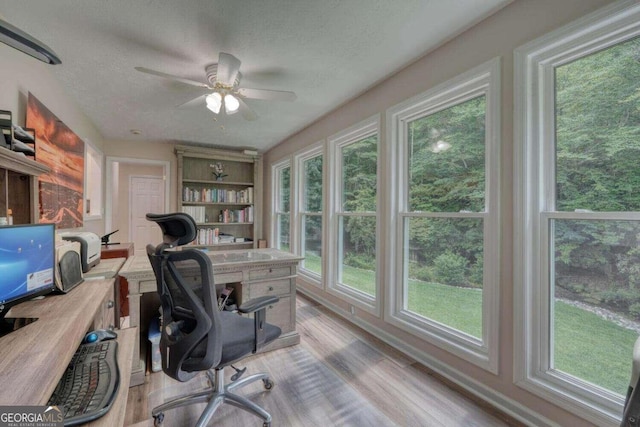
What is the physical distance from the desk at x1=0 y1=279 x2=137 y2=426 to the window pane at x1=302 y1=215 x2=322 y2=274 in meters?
2.61

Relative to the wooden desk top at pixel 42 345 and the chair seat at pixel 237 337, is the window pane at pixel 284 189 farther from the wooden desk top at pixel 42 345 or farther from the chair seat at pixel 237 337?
the wooden desk top at pixel 42 345

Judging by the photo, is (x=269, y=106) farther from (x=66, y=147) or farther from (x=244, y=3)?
(x=66, y=147)

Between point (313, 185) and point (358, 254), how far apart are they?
1346mm

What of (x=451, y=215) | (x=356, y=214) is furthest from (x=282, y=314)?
(x=451, y=215)

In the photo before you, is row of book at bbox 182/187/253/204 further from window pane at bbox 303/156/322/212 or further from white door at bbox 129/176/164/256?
window pane at bbox 303/156/322/212

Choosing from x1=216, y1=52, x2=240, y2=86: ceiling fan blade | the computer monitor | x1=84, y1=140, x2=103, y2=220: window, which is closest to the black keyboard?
the computer monitor

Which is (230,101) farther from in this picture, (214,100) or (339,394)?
(339,394)

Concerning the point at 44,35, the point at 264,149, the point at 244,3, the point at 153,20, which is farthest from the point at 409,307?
the point at 264,149

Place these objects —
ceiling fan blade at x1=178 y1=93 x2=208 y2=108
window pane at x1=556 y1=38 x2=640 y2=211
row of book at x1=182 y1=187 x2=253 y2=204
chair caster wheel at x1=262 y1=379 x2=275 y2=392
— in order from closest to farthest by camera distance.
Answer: window pane at x1=556 y1=38 x2=640 y2=211, chair caster wheel at x1=262 y1=379 x2=275 y2=392, ceiling fan blade at x1=178 y1=93 x2=208 y2=108, row of book at x1=182 y1=187 x2=253 y2=204

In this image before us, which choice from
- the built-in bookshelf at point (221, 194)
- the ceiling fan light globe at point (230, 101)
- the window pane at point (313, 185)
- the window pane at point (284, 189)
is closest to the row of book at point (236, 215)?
the built-in bookshelf at point (221, 194)

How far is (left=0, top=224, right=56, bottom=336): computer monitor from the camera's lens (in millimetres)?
1011

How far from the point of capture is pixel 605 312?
143 cm

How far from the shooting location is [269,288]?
2.45 metres

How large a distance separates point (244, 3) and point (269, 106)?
156 cm
